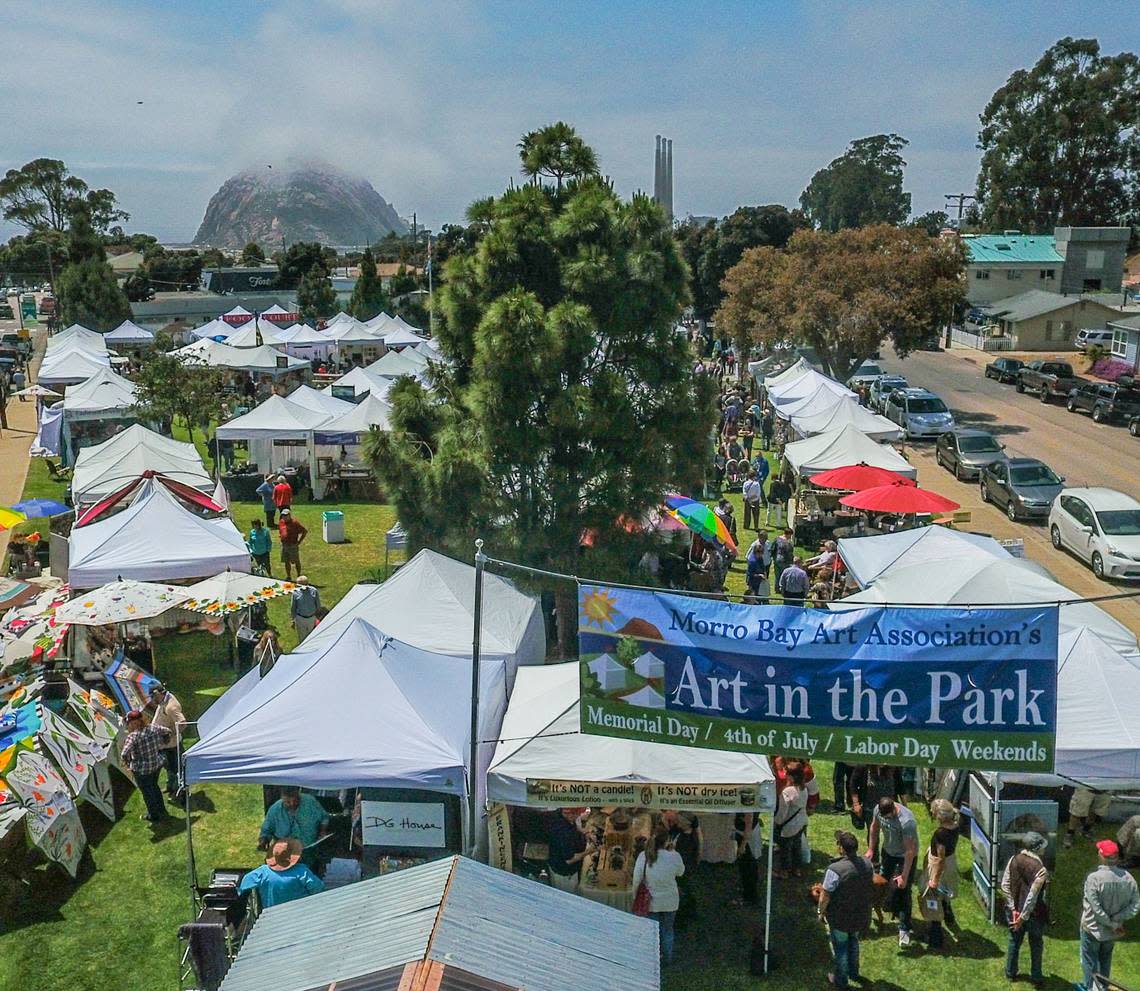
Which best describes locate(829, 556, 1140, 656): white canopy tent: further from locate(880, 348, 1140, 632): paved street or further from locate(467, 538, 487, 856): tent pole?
locate(880, 348, 1140, 632): paved street

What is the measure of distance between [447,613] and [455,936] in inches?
266

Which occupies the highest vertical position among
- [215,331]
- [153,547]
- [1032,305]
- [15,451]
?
[1032,305]

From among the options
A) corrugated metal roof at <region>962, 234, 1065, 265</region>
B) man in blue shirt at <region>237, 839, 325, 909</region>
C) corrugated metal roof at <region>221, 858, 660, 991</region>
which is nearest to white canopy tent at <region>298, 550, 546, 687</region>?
man in blue shirt at <region>237, 839, 325, 909</region>

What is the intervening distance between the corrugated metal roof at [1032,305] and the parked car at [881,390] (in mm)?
26244

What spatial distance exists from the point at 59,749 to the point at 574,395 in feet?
20.9

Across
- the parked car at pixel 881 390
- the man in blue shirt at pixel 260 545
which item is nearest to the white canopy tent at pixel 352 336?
the parked car at pixel 881 390

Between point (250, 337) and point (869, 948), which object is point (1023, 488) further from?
point (250, 337)

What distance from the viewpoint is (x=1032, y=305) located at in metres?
63.8

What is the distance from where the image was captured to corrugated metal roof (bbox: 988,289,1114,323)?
61562 mm

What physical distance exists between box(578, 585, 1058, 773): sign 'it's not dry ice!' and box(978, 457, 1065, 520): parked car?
18.0 m

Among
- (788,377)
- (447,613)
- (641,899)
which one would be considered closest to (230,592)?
(447,613)

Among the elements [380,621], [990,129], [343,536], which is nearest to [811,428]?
[343,536]

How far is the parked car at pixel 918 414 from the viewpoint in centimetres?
3416

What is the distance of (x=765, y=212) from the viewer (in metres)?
65.9
